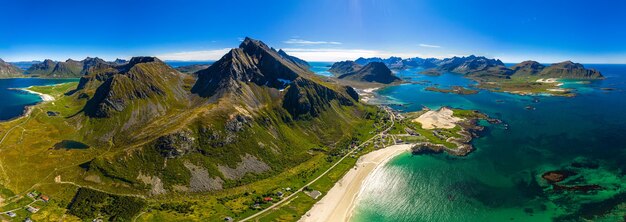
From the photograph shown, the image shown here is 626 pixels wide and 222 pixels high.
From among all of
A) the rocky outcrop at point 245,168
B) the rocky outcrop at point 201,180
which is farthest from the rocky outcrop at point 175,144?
the rocky outcrop at point 245,168

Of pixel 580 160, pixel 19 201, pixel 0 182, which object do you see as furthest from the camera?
pixel 580 160

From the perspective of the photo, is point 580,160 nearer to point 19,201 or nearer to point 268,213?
point 268,213

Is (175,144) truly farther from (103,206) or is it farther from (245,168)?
(103,206)

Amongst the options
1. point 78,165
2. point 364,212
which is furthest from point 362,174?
point 78,165

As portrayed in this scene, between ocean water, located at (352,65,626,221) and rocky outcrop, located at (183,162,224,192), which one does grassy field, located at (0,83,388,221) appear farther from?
ocean water, located at (352,65,626,221)

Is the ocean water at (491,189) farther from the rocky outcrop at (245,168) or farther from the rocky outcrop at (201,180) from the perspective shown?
the rocky outcrop at (201,180)

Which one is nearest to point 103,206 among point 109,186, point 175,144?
point 109,186

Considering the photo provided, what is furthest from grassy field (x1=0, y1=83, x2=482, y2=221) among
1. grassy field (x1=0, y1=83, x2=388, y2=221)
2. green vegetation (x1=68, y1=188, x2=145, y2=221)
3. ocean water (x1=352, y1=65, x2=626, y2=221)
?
→ ocean water (x1=352, y1=65, x2=626, y2=221)
